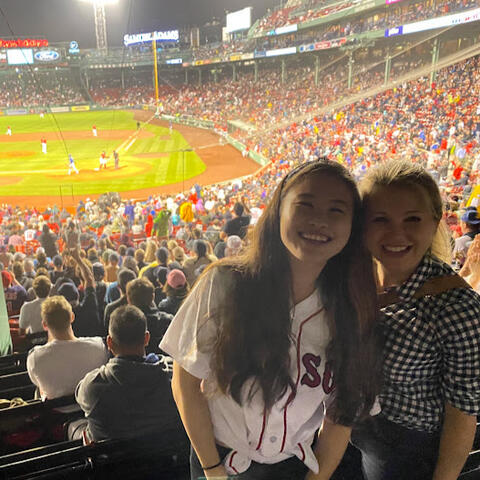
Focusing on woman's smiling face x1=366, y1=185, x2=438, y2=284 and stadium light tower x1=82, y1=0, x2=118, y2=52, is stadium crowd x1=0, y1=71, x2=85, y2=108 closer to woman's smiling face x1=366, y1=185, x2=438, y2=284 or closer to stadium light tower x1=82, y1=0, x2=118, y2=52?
stadium light tower x1=82, y1=0, x2=118, y2=52

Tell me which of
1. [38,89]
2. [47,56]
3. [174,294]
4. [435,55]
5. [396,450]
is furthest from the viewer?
[435,55]

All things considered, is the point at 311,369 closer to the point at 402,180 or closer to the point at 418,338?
the point at 418,338

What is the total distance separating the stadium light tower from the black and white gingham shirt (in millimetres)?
2547

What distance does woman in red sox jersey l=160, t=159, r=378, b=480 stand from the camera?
103cm

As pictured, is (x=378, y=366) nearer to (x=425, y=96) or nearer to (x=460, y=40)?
(x=460, y=40)

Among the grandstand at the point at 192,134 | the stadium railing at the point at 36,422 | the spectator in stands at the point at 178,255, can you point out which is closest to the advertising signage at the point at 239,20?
the grandstand at the point at 192,134

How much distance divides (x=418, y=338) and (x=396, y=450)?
42 cm

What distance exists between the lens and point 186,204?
600 centimetres

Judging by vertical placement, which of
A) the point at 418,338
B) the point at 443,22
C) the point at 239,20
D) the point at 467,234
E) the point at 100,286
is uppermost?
the point at 443,22

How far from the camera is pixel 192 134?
7.29 m

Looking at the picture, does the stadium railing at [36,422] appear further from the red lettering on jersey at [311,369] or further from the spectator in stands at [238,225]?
the spectator in stands at [238,225]

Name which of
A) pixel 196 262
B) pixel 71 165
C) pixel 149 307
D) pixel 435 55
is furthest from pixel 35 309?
pixel 435 55

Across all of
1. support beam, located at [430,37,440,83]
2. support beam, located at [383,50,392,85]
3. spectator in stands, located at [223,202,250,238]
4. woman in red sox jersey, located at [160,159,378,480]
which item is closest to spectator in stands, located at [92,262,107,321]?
spectator in stands, located at [223,202,250,238]

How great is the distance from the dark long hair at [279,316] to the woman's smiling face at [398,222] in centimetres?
8
